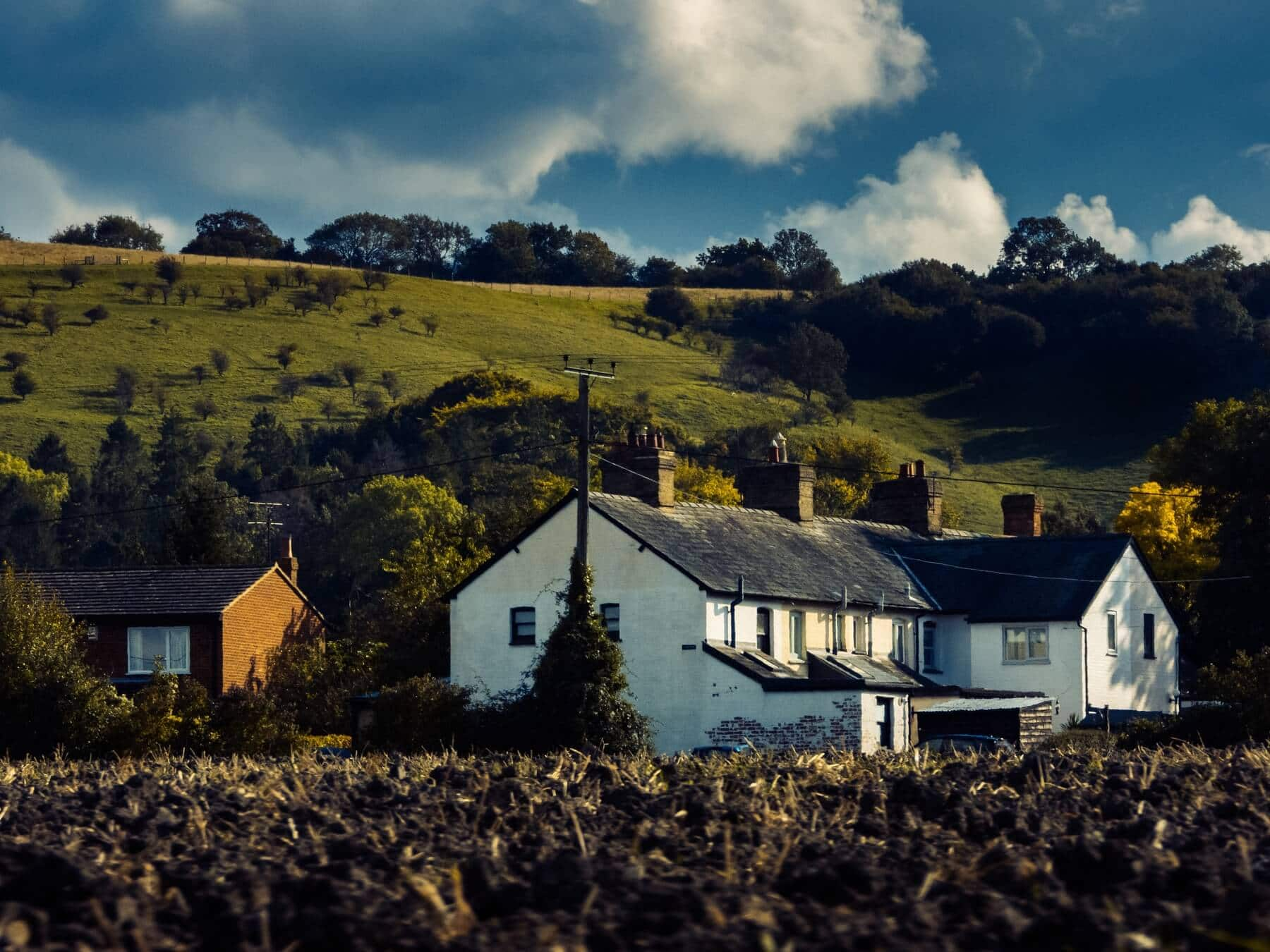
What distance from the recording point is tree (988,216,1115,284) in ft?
595

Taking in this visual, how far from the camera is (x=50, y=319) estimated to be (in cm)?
14775

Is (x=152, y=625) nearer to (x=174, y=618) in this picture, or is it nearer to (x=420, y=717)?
(x=174, y=618)

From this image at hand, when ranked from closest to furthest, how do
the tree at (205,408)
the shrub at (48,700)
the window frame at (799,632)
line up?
the shrub at (48,700), the window frame at (799,632), the tree at (205,408)

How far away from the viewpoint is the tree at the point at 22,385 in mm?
134250

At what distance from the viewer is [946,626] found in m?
60.0

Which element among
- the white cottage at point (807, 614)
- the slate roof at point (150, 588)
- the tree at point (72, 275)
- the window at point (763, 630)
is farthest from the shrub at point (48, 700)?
the tree at point (72, 275)

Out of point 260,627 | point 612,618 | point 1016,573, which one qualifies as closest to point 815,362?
point 260,627

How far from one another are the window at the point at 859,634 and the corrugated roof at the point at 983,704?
3.70 metres

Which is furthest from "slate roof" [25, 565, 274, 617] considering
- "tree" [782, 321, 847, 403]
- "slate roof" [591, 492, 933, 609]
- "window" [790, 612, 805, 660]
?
"tree" [782, 321, 847, 403]

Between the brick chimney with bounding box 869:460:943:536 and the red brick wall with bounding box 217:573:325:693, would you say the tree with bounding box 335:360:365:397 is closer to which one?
the red brick wall with bounding box 217:573:325:693

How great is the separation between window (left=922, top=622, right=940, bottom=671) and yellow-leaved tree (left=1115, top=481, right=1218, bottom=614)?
1592 centimetres

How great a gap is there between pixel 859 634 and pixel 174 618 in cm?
2296

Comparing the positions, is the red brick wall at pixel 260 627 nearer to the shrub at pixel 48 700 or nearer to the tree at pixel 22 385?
the shrub at pixel 48 700

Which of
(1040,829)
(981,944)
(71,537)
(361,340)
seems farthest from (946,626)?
(361,340)
